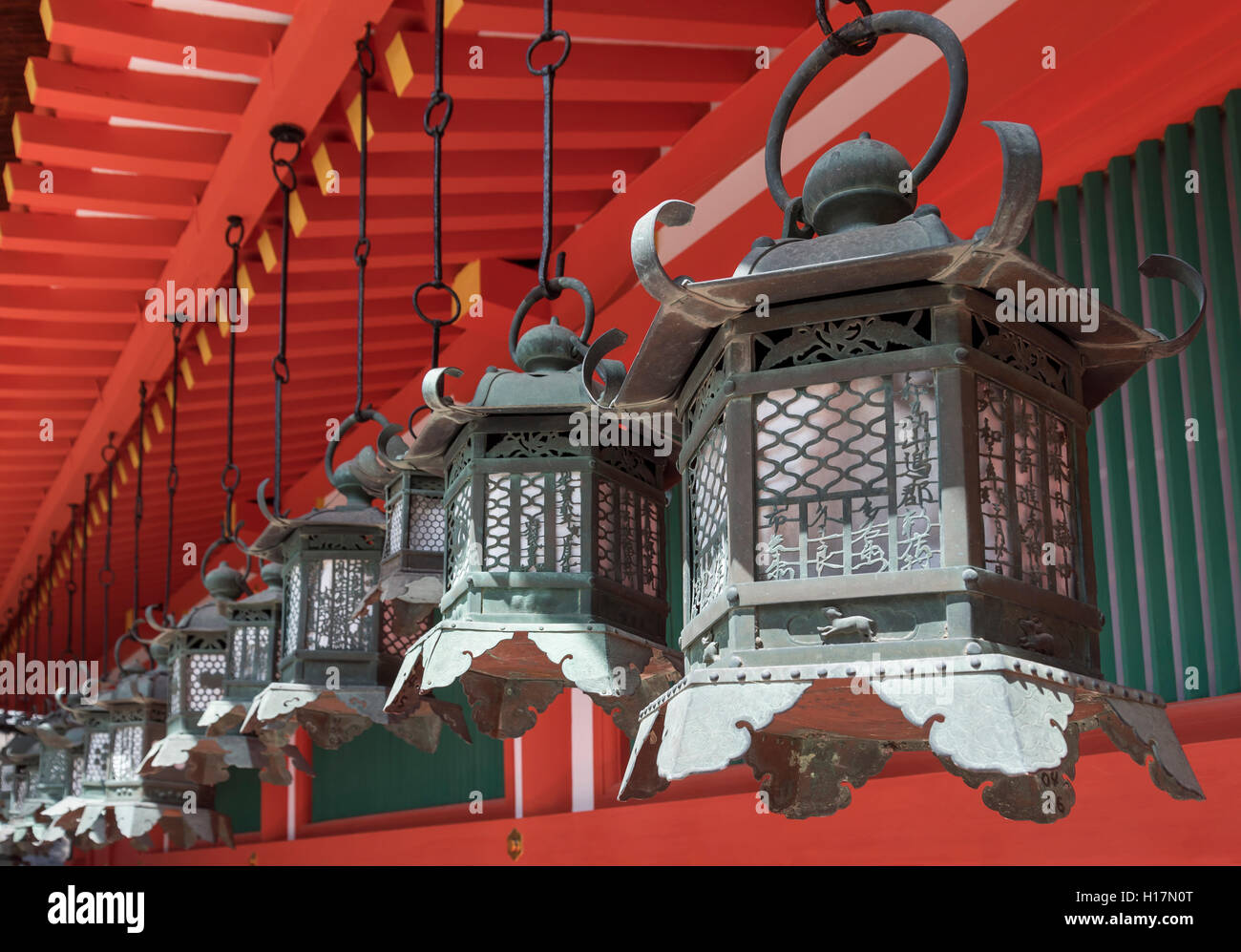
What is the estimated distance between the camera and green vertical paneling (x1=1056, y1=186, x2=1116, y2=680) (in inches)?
93.4

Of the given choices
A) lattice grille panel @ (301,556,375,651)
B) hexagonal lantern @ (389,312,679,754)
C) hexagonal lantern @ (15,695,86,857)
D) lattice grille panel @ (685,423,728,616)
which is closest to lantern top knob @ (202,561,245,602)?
lattice grille panel @ (301,556,375,651)

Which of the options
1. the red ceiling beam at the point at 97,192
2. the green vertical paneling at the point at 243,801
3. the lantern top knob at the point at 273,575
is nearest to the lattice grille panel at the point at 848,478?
the lantern top knob at the point at 273,575

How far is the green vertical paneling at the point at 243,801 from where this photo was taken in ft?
24.1

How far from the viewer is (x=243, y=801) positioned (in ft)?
25.1

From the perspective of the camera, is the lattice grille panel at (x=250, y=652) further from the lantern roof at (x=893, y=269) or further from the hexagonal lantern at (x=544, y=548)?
the lantern roof at (x=893, y=269)

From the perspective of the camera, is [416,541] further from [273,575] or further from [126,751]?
[126,751]

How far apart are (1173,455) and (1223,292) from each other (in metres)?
0.28

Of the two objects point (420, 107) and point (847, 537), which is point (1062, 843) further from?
point (420, 107)

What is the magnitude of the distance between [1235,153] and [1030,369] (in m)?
1.18

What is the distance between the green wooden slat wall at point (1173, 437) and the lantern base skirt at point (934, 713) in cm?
94

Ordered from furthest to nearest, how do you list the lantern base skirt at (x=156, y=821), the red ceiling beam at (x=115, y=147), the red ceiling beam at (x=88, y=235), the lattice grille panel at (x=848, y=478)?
the lantern base skirt at (x=156, y=821) < the red ceiling beam at (x=88, y=235) < the red ceiling beam at (x=115, y=147) < the lattice grille panel at (x=848, y=478)
